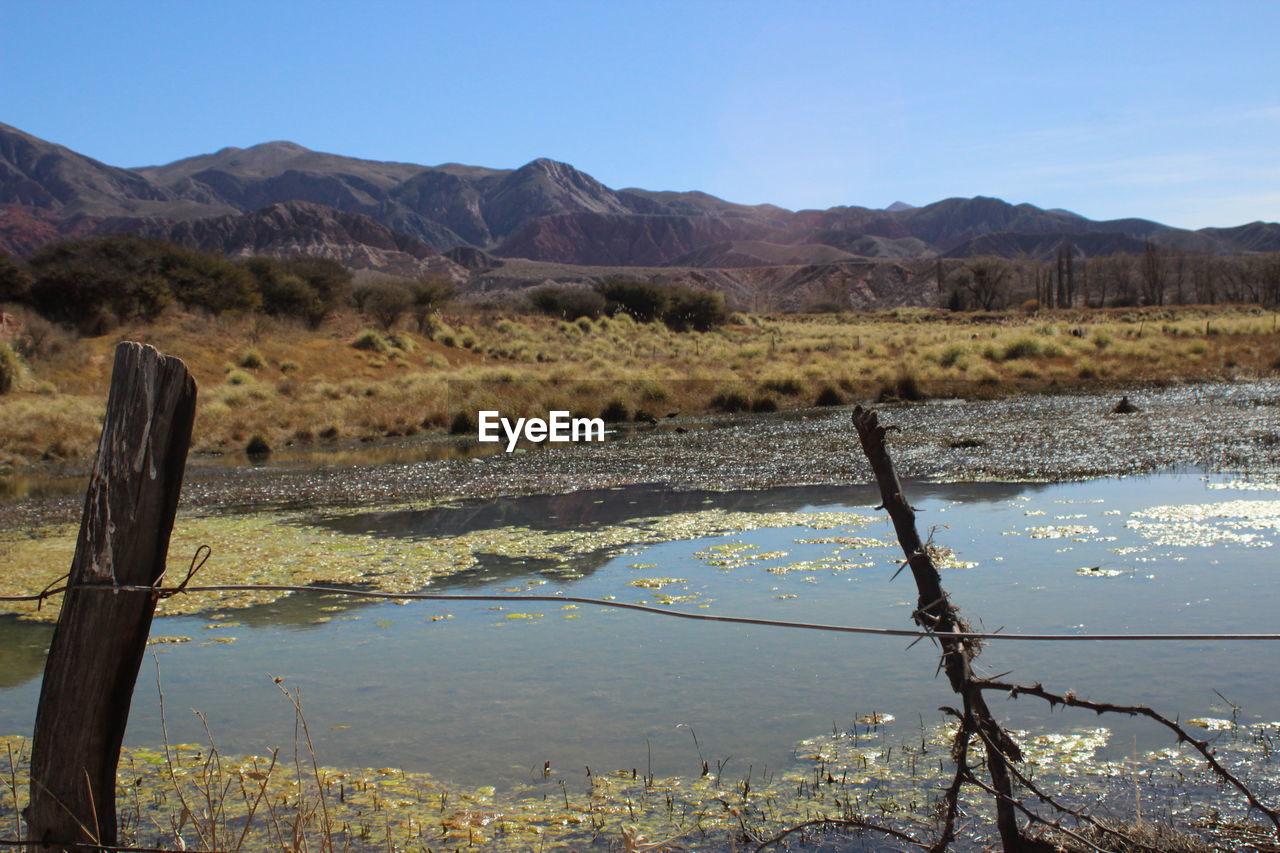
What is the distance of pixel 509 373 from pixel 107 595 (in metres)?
26.9

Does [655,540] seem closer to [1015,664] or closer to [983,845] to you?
[1015,664]

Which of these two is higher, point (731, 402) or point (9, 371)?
point (9, 371)

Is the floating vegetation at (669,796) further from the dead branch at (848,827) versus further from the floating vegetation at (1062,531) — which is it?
the floating vegetation at (1062,531)

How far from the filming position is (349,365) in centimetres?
3200

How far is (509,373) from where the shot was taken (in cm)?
2969

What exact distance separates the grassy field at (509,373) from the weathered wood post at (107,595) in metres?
19.3

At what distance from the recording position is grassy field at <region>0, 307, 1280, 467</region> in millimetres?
23266

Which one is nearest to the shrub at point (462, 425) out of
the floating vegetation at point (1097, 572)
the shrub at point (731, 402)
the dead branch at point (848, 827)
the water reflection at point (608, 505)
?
the shrub at point (731, 402)

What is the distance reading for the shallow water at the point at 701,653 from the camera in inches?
228

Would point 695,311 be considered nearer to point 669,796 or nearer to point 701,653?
point 701,653

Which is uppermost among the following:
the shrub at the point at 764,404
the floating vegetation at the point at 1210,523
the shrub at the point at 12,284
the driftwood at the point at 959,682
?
the shrub at the point at 12,284

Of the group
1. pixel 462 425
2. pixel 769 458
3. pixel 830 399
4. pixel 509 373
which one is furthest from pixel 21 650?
pixel 509 373

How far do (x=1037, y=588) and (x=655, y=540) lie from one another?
4.14 meters

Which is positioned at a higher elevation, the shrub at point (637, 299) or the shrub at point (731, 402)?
the shrub at point (637, 299)
